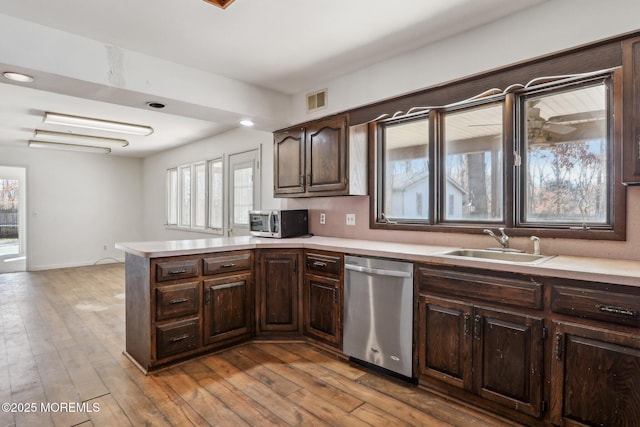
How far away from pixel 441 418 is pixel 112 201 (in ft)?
26.3

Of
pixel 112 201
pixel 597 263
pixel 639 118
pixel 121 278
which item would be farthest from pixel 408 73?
pixel 112 201

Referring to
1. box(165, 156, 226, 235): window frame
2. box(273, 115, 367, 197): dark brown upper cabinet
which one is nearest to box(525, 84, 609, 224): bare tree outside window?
box(273, 115, 367, 197): dark brown upper cabinet

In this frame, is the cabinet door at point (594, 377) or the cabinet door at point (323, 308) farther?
the cabinet door at point (323, 308)

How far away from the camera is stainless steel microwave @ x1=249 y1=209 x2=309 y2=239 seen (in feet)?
11.5

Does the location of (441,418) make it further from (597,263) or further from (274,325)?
(274,325)

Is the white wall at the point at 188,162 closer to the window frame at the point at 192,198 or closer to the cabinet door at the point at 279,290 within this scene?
the window frame at the point at 192,198

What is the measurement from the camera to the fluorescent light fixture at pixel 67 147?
612 centimetres

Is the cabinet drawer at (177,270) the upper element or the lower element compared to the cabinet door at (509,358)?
upper

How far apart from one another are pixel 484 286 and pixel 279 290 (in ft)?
5.81

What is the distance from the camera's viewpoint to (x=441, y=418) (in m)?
2.00

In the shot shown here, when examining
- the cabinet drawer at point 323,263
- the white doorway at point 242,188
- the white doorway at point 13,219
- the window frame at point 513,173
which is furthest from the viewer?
the white doorway at point 13,219

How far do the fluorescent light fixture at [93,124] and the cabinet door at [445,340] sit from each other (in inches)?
180

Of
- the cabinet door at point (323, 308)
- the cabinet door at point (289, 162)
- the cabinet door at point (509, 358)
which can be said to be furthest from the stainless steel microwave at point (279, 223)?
the cabinet door at point (509, 358)

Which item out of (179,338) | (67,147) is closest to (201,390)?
(179,338)
